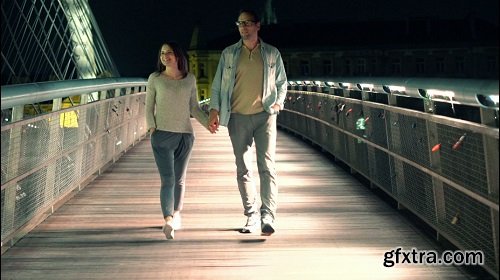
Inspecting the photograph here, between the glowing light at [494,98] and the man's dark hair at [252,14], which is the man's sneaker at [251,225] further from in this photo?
the glowing light at [494,98]

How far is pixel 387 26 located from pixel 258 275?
13642cm

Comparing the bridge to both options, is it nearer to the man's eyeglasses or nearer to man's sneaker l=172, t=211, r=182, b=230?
man's sneaker l=172, t=211, r=182, b=230

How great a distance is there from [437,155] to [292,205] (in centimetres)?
230

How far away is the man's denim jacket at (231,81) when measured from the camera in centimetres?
688

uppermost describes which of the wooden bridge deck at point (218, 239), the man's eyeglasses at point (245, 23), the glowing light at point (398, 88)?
the man's eyeglasses at point (245, 23)

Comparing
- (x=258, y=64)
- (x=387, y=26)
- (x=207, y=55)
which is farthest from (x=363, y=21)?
(x=258, y=64)

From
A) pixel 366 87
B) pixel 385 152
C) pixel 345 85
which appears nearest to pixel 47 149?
pixel 385 152

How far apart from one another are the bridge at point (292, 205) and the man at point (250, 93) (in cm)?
72

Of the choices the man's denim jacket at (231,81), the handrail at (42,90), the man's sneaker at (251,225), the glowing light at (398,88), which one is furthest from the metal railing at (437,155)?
the handrail at (42,90)

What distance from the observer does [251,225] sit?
7.11 m

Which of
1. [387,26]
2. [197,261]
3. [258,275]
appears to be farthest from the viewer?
[387,26]

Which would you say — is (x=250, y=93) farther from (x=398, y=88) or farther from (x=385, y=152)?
(x=385, y=152)

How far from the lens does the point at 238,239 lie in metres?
6.86

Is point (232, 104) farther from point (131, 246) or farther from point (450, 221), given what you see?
point (450, 221)
